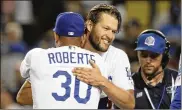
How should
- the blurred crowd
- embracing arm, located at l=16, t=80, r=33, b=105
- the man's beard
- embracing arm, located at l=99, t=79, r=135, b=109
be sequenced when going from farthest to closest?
the blurred crowd
the man's beard
embracing arm, located at l=16, t=80, r=33, b=105
embracing arm, located at l=99, t=79, r=135, b=109

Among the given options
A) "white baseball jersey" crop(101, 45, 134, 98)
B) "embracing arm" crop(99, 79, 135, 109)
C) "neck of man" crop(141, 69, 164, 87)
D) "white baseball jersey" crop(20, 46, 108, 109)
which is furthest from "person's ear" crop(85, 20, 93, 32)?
"neck of man" crop(141, 69, 164, 87)

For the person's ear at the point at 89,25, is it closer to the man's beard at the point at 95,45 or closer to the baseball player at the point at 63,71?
the man's beard at the point at 95,45

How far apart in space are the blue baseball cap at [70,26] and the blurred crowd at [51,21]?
5.22 metres

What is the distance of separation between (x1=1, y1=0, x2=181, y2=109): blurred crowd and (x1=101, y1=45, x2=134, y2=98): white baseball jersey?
457cm

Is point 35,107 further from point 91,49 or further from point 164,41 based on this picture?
point 164,41

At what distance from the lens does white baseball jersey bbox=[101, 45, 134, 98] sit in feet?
20.2

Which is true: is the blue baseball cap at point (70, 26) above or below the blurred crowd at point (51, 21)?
above

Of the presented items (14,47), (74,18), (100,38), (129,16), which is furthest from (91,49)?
(129,16)

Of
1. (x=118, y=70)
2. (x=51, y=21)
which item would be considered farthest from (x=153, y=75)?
(x=51, y=21)

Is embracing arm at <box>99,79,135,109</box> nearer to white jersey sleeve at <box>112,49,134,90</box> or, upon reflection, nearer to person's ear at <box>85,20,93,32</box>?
white jersey sleeve at <box>112,49,134,90</box>

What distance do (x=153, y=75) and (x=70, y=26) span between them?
1627mm

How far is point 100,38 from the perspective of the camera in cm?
631

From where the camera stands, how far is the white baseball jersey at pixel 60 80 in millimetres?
5551

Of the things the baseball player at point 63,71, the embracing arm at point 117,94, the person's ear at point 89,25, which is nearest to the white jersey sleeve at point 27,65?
the baseball player at point 63,71
